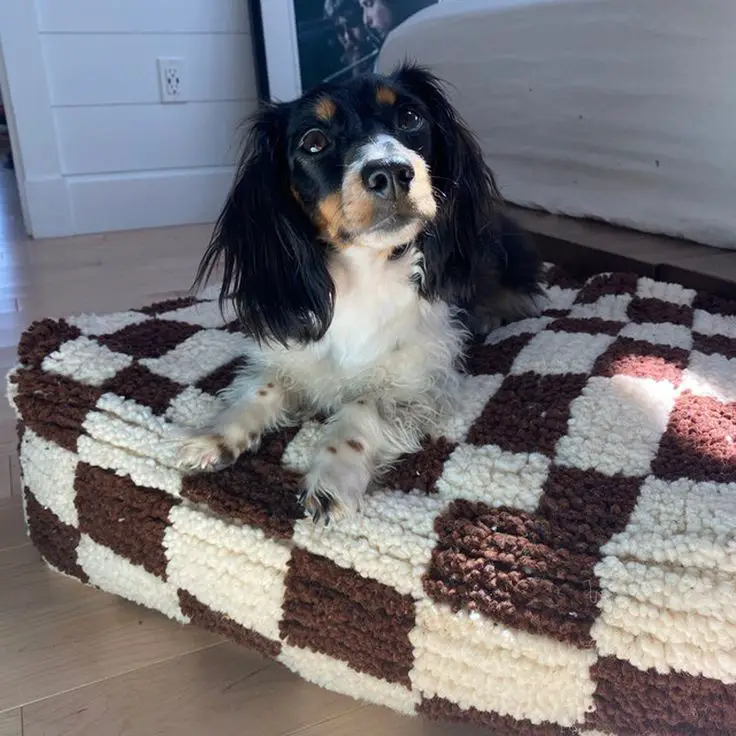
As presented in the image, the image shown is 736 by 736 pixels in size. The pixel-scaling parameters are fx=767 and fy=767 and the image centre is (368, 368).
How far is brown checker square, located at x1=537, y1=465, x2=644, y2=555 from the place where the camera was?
850 millimetres

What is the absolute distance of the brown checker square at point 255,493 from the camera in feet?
3.09

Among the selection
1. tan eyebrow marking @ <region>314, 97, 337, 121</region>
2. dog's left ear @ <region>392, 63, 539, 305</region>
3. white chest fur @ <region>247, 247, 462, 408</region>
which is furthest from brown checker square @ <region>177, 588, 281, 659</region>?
tan eyebrow marking @ <region>314, 97, 337, 121</region>

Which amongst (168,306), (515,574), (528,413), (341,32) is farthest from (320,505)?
(341,32)

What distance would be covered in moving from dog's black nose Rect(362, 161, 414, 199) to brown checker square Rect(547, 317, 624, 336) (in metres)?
0.55

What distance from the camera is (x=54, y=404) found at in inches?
45.0

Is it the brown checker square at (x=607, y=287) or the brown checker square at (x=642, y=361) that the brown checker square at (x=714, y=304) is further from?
the brown checker square at (x=642, y=361)

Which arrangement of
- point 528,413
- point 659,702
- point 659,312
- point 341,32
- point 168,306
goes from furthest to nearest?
point 341,32, point 168,306, point 659,312, point 528,413, point 659,702

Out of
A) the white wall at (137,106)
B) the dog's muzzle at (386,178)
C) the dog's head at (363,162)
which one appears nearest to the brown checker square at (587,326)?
the dog's head at (363,162)

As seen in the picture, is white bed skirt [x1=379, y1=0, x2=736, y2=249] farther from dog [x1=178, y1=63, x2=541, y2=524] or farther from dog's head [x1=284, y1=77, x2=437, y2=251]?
dog's head [x1=284, y1=77, x2=437, y2=251]

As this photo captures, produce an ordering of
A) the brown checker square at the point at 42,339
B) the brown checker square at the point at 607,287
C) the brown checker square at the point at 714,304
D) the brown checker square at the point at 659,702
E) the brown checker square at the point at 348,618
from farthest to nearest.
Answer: the brown checker square at the point at 607,287 → the brown checker square at the point at 714,304 → the brown checker square at the point at 42,339 → the brown checker square at the point at 348,618 → the brown checker square at the point at 659,702

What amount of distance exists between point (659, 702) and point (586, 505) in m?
0.22

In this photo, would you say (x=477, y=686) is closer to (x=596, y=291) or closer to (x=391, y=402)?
(x=391, y=402)

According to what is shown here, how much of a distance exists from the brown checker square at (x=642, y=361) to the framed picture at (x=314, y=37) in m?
2.32

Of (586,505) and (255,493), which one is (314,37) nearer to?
(255,493)
